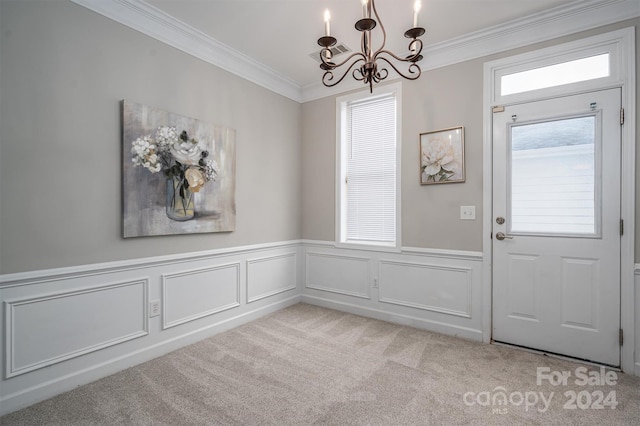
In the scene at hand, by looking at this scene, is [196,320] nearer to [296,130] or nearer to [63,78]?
[63,78]

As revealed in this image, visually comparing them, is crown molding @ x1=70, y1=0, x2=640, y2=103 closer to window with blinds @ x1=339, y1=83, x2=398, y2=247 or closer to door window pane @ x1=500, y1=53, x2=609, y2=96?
door window pane @ x1=500, y1=53, x2=609, y2=96

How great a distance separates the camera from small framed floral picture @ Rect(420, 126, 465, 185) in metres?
3.03

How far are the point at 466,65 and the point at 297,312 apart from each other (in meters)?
3.18

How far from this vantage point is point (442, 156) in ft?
10.2

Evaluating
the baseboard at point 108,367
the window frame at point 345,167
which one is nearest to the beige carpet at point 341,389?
the baseboard at point 108,367

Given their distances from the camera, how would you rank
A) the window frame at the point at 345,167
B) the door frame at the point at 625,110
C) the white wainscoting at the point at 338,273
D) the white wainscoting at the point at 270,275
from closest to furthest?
the door frame at the point at 625,110
the window frame at the point at 345,167
the white wainscoting at the point at 270,275
the white wainscoting at the point at 338,273

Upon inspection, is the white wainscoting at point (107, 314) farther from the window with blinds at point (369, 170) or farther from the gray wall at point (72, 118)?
the window with blinds at point (369, 170)

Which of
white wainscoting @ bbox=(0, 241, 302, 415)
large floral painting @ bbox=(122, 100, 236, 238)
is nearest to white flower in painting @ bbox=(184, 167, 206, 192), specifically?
large floral painting @ bbox=(122, 100, 236, 238)

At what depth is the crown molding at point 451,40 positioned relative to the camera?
2.38 meters

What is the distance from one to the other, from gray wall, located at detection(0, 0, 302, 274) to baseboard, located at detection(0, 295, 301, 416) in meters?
0.77

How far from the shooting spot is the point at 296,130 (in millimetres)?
4102

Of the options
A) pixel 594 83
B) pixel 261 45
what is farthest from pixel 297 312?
pixel 594 83

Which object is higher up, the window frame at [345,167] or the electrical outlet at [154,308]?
the window frame at [345,167]

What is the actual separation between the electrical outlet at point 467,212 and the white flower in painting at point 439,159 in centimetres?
35
